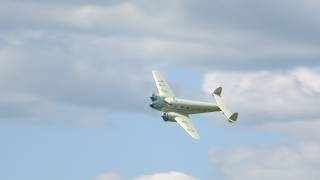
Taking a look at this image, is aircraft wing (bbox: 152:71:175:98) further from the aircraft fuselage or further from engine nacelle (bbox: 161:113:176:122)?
engine nacelle (bbox: 161:113:176:122)

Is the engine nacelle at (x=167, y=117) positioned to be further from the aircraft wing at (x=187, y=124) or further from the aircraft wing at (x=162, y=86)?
the aircraft wing at (x=162, y=86)

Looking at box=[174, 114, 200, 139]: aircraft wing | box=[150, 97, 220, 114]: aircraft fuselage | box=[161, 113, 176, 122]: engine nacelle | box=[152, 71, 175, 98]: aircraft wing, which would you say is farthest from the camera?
box=[152, 71, 175, 98]: aircraft wing

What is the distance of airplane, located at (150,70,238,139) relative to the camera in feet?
605

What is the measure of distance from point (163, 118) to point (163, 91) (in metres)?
10.5

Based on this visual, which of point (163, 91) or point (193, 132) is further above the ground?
point (163, 91)

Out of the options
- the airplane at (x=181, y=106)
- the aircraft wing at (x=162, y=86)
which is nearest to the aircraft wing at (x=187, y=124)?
the airplane at (x=181, y=106)

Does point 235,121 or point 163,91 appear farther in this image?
point 163,91

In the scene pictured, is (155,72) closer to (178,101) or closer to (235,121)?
(178,101)

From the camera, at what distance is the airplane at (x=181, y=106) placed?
184 meters

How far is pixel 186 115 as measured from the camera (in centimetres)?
18862

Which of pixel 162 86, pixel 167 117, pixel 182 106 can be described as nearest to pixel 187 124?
pixel 167 117

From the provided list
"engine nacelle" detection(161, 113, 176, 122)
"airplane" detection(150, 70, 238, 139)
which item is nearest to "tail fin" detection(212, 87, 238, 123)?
"airplane" detection(150, 70, 238, 139)

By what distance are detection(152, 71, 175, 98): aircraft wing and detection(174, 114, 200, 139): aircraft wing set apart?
7605mm

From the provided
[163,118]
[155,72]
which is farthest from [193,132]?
[155,72]
